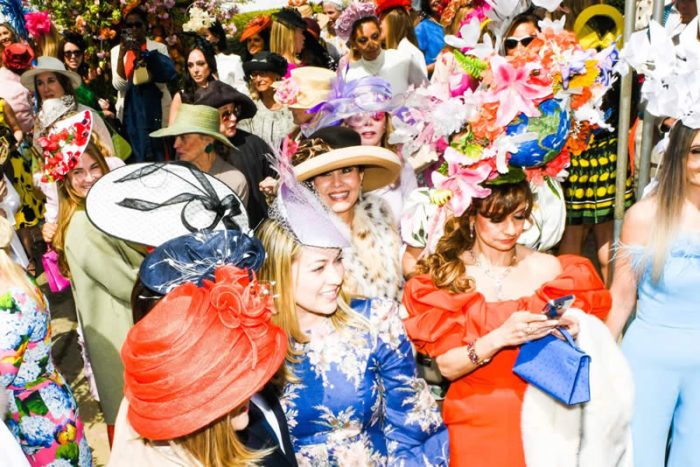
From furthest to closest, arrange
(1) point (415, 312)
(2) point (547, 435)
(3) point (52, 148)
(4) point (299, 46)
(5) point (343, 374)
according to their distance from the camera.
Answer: (4) point (299, 46) < (3) point (52, 148) < (1) point (415, 312) < (2) point (547, 435) < (5) point (343, 374)

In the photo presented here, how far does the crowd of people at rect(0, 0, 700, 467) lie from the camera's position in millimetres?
1741

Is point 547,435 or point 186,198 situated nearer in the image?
point 547,435

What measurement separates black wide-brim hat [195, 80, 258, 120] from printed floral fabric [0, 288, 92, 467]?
2.38 meters

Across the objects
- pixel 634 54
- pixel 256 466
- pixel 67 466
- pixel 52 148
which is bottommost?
pixel 67 466

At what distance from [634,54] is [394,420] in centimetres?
179

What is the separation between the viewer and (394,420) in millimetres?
2273

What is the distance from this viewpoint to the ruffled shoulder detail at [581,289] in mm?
2506

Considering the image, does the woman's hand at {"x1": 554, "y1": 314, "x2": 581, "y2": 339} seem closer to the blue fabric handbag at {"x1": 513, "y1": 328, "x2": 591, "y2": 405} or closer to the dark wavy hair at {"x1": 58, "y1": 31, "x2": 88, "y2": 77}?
the blue fabric handbag at {"x1": 513, "y1": 328, "x2": 591, "y2": 405}

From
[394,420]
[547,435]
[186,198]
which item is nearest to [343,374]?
[394,420]

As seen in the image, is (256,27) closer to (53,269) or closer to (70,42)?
(70,42)

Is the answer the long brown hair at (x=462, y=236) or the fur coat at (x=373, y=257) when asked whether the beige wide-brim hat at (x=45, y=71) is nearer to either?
the fur coat at (x=373, y=257)

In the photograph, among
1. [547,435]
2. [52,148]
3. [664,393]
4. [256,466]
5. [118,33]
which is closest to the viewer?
[256,466]

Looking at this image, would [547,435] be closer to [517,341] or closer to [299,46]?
[517,341]

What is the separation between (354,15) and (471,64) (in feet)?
11.9
